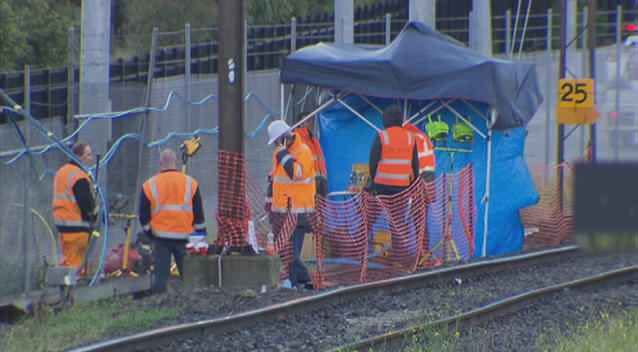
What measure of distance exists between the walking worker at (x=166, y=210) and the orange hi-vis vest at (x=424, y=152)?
3889 mm

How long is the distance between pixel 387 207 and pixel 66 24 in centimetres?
1675

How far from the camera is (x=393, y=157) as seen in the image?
57.3 ft

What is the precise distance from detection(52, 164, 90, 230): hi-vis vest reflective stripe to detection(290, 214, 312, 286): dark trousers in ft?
8.16

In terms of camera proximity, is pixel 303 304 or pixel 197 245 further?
pixel 197 245

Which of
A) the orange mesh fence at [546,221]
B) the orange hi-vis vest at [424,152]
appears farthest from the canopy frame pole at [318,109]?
the orange mesh fence at [546,221]

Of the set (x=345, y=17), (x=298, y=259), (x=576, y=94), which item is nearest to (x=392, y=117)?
(x=298, y=259)

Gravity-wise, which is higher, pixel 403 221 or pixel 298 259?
pixel 403 221

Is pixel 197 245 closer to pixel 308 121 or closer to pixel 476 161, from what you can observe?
pixel 308 121

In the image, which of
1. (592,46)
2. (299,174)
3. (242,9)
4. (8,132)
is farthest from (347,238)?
(592,46)

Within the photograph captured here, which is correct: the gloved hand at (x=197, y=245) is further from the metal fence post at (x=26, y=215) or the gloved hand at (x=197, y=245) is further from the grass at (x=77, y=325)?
the metal fence post at (x=26, y=215)

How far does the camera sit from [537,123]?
32.6m

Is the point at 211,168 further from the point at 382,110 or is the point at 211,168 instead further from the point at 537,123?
the point at 537,123

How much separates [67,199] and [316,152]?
4.63 m

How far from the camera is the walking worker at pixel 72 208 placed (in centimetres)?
1488
